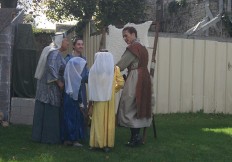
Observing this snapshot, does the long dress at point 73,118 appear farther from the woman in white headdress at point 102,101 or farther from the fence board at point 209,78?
the fence board at point 209,78

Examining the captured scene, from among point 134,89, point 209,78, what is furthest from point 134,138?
point 209,78

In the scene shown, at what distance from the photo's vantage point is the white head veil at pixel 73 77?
598cm

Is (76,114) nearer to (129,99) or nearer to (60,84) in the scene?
(60,84)

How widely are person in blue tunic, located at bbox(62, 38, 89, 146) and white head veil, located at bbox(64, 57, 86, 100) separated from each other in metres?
0.07

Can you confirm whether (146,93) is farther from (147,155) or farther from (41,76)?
(41,76)

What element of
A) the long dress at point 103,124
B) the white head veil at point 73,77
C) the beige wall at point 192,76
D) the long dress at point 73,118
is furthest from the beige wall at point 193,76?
the long dress at point 103,124

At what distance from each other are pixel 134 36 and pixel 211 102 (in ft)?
18.0

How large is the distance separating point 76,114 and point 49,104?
17.0 inches

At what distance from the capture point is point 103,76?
5.66 m

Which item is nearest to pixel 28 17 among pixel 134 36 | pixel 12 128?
pixel 12 128

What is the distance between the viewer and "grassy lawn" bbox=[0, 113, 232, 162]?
17.5 ft

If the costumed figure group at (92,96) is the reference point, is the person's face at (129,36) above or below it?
above

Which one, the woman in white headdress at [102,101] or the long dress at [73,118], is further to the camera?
the long dress at [73,118]

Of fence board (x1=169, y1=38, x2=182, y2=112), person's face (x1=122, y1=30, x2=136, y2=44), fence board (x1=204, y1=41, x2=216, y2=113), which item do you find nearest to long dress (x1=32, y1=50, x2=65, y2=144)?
person's face (x1=122, y1=30, x2=136, y2=44)
